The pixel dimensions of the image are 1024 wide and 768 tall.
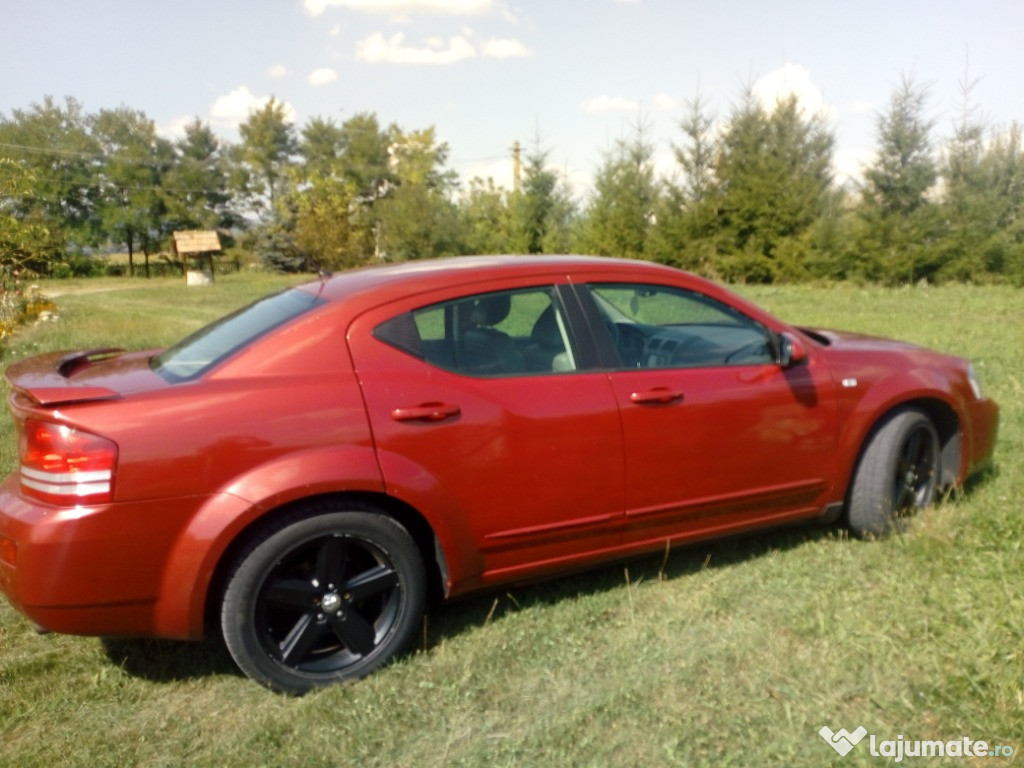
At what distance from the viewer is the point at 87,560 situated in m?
3.03

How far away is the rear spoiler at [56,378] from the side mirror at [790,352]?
9.00 ft

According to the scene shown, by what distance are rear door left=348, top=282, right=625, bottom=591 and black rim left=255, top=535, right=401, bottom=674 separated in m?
0.28

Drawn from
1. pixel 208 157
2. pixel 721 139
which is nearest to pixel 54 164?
pixel 208 157

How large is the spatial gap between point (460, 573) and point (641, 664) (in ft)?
2.47

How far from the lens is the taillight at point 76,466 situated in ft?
9.87

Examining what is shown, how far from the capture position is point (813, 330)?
4.88 meters

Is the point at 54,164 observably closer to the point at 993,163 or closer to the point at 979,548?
the point at 993,163

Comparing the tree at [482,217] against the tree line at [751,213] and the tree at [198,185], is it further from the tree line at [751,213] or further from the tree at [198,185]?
the tree at [198,185]

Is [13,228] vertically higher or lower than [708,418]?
higher

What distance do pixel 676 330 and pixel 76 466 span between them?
102 inches

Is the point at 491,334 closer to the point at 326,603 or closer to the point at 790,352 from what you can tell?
the point at 326,603

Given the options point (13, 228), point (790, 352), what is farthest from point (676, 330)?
point (13, 228)

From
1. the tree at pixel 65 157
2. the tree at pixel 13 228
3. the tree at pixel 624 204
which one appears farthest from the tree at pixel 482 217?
the tree at pixel 65 157

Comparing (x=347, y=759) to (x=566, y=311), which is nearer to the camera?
(x=347, y=759)
